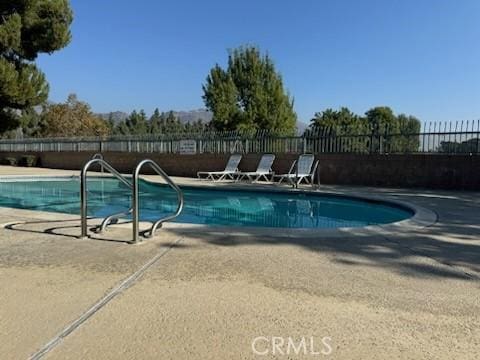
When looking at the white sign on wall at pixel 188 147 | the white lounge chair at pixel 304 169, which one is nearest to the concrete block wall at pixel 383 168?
the white sign on wall at pixel 188 147

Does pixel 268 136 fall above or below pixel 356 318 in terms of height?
above

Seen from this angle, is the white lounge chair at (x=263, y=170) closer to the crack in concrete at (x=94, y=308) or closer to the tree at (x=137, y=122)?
the crack in concrete at (x=94, y=308)

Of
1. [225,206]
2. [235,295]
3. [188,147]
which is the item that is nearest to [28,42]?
[188,147]

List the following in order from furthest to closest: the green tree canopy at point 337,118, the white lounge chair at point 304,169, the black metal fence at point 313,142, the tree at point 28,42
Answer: the green tree canopy at point 337,118 → the tree at point 28,42 → the white lounge chair at point 304,169 → the black metal fence at point 313,142

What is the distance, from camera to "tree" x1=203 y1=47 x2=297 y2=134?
89.7 ft

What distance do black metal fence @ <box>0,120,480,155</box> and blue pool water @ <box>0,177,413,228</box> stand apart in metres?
3.32

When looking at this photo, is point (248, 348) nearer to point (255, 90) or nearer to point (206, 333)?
point (206, 333)

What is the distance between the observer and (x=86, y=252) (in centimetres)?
419

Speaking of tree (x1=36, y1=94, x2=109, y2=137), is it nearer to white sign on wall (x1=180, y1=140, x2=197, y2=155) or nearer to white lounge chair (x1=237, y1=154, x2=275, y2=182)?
white sign on wall (x1=180, y1=140, x2=197, y2=155)

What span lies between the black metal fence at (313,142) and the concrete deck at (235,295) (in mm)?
7303

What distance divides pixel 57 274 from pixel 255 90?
2539 centimetres

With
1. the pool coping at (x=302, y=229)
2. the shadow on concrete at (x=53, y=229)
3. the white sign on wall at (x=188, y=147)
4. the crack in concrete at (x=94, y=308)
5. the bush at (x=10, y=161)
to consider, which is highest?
the white sign on wall at (x=188, y=147)

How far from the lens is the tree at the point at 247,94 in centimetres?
2735

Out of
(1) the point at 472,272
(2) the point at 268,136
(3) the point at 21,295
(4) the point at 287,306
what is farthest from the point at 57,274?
(2) the point at 268,136
